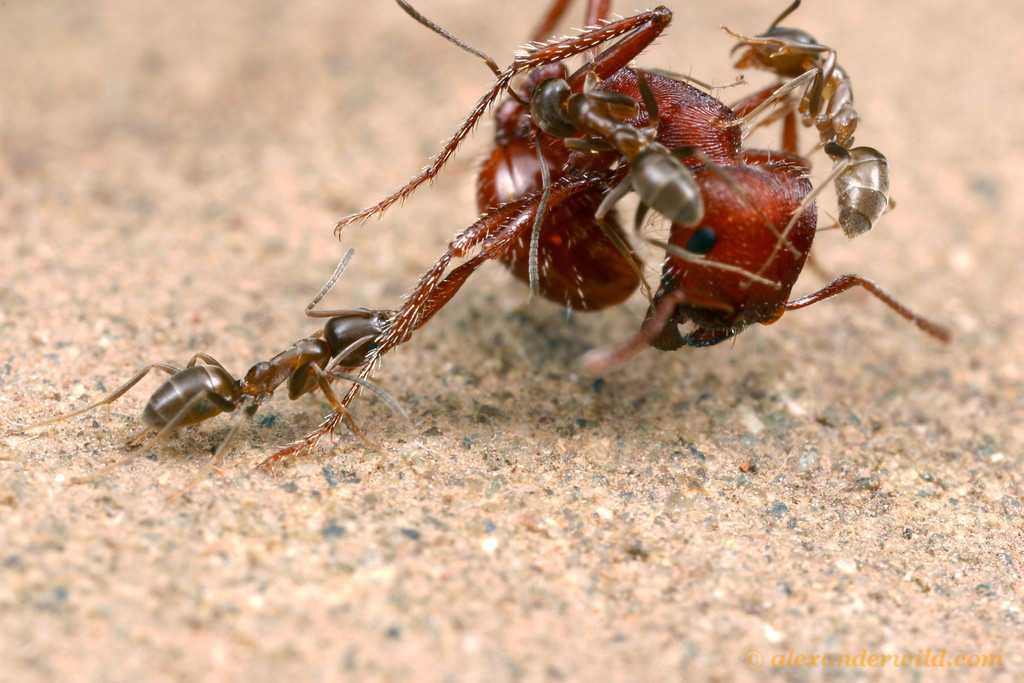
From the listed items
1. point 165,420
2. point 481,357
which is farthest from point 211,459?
point 481,357

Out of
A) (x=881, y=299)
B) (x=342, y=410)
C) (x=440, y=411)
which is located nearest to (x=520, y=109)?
(x=440, y=411)

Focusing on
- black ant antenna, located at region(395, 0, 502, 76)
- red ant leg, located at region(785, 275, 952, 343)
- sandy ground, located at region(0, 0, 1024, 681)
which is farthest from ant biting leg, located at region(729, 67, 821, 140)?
sandy ground, located at region(0, 0, 1024, 681)

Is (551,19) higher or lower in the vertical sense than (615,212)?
higher

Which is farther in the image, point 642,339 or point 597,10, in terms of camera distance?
point 597,10

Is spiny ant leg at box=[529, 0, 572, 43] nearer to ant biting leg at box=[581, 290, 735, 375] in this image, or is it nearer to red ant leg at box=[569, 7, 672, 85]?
red ant leg at box=[569, 7, 672, 85]

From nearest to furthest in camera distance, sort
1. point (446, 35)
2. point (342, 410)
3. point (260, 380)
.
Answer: point (342, 410)
point (260, 380)
point (446, 35)

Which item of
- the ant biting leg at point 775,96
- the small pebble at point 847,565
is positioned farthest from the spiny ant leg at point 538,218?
the small pebble at point 847,565

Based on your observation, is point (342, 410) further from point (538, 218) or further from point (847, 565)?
point (847, 565)
